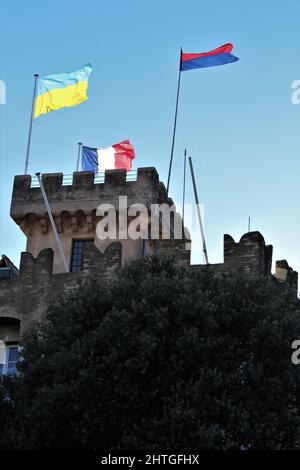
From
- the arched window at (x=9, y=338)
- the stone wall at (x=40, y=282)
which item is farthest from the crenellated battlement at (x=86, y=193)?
the arched window at (x=9, y=338)

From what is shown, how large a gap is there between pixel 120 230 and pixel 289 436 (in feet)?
43.2

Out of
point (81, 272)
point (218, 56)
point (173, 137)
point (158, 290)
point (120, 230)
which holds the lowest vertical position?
point (158, 290)

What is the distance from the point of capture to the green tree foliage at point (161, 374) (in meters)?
23.9

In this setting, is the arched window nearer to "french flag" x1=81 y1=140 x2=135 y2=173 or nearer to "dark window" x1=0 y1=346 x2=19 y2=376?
"dark window" x1=0 y1=346 x2=19 y2=376

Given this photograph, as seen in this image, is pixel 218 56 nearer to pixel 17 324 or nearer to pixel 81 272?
pixel 81 272

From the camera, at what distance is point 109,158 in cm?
3953

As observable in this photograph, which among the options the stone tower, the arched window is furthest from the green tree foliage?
the stone tower

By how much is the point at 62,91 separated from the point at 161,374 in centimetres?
1648

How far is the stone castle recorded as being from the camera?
31922mm

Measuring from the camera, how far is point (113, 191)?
36.7 metres

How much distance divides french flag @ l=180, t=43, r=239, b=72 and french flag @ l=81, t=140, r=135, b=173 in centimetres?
415

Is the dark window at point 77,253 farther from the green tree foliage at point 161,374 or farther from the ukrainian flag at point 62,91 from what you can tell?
the green tree foliage at point 161,374

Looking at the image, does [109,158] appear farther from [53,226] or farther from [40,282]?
[40,282]
